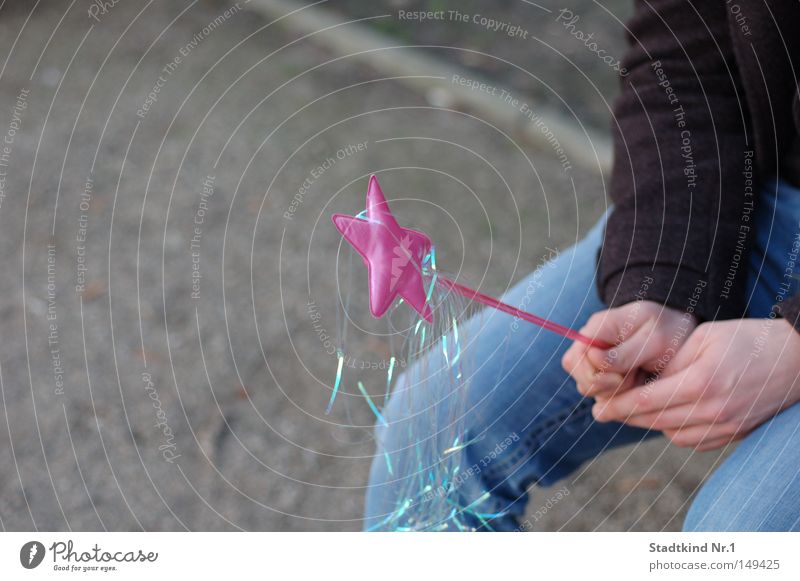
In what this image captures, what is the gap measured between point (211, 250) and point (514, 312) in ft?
2.85

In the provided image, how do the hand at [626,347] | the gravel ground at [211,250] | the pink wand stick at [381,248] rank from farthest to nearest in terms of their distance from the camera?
the gravel ground at [211,250]
the hand at [626,347]
the pink wand stick at [381,248]

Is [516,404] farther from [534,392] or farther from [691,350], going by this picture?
[691,350]

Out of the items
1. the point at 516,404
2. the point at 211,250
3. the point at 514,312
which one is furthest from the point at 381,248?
the point at 211,250

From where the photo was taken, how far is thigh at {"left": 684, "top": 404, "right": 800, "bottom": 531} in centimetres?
55

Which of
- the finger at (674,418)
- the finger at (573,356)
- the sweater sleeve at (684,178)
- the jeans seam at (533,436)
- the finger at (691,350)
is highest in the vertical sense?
the sweater sleeve at (684,178)

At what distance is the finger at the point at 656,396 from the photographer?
604mm

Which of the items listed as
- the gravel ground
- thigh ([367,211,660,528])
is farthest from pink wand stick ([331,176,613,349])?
the gravel ground

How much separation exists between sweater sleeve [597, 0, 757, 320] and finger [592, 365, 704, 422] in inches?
2.6

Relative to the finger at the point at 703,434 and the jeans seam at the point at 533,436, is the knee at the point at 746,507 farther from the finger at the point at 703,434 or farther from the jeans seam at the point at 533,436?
the jeans seam at the point at 533,436

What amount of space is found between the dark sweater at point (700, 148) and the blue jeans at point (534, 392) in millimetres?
19

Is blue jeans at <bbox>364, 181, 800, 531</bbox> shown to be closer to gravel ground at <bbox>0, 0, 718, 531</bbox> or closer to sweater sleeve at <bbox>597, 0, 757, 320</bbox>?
sweater sleeve at <bbox>597, 0, 757, 320</bbox>

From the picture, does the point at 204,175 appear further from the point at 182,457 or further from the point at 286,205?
the point at 182,457

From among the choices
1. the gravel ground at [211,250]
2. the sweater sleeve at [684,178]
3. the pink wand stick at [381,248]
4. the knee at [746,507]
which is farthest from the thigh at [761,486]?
the gravel ground at [211,250]

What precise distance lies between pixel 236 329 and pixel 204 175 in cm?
37
